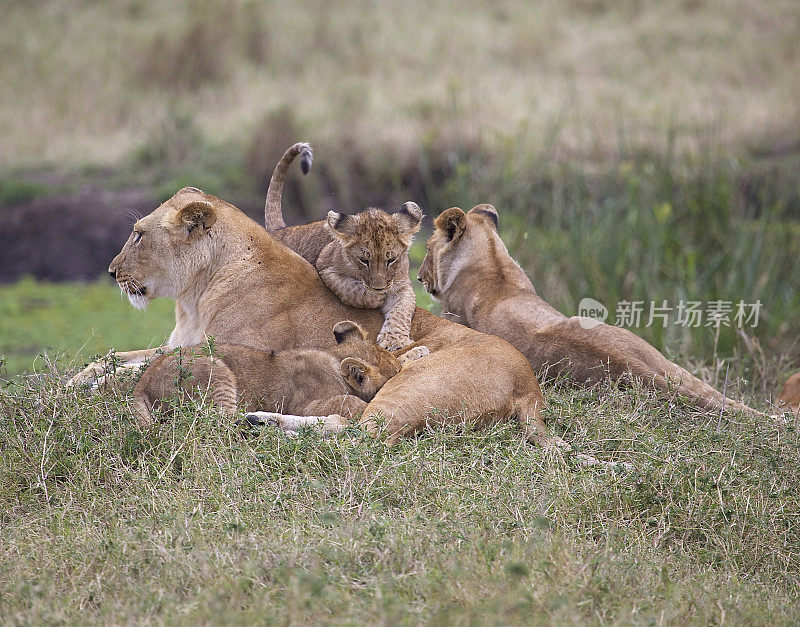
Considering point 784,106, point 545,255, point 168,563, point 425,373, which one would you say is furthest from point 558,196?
point 784,106

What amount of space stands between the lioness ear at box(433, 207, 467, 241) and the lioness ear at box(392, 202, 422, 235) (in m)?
0.82

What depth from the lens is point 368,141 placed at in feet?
46.4

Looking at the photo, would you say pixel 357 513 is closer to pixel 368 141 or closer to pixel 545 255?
pixel 545 255

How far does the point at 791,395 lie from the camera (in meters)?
6.06

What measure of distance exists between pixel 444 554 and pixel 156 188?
35.7 feet

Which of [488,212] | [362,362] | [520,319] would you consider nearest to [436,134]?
[488,212]

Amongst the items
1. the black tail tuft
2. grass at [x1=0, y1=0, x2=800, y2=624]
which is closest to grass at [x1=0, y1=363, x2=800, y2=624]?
grass at [x1=0, y1=0, x2=800, y2=624]

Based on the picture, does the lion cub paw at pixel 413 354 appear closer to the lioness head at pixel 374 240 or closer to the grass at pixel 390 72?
the lioness head at pixel 374 240

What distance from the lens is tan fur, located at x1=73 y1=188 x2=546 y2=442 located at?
4.84 meters

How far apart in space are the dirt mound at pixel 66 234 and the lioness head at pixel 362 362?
8415 millimetres

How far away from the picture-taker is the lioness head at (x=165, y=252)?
5.18 meters

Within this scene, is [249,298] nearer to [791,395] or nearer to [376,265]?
[376,265]

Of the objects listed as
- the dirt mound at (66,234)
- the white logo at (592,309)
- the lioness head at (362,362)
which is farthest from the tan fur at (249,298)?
the dirt mound at (66,234)

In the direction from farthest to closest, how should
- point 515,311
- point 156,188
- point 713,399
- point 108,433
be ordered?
point 156,188, point 515,311, point 713,399, point 108,433
